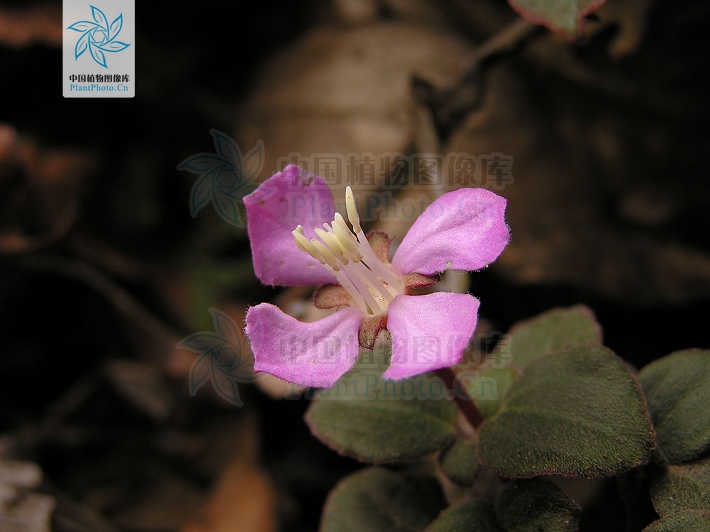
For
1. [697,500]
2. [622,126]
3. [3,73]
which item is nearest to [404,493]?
[697,500]

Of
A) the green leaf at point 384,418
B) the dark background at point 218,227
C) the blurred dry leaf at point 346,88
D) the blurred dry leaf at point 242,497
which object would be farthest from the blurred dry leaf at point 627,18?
the blurred dry leaf at point 242,497

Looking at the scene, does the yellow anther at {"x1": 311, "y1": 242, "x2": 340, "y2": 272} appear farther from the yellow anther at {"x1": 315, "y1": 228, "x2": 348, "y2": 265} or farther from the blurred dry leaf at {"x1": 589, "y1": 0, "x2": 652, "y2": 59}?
the blurred dry leaf at {"x1": 589, "y1": 0, "x2": 652, "y2": 59}

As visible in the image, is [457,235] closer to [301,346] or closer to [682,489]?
[301,346]

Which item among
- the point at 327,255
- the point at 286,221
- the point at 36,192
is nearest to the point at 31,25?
the point at 36,192

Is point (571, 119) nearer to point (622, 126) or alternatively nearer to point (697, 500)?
point (622, 126)

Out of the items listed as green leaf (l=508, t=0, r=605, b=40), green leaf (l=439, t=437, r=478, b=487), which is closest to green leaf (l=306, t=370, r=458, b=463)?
green leaf (l=439, t=437, r=478, b=487)

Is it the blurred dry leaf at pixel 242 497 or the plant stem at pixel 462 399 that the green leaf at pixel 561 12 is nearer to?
the plant stem at pixel 462 399

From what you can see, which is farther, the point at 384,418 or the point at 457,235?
the point at 384,418
